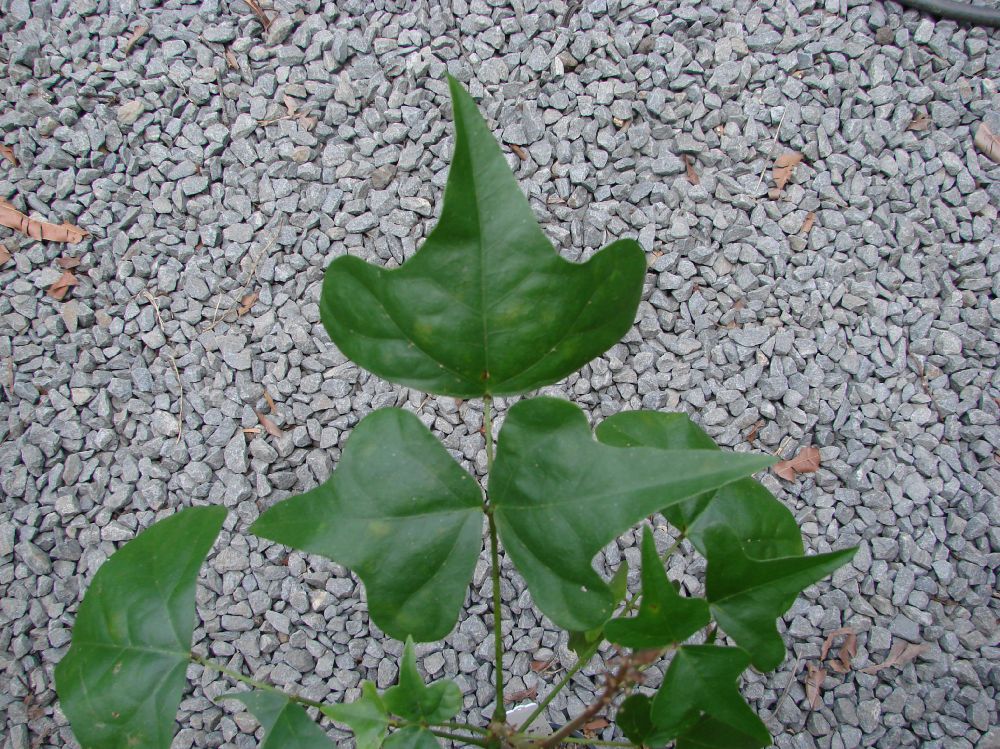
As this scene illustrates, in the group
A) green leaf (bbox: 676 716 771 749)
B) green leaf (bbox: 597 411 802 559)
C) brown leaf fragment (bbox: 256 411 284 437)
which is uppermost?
green leaf (bbox: 597 411 802 559)

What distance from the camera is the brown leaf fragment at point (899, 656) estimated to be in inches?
51.8

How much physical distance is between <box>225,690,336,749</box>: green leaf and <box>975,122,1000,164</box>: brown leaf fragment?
5.34ft

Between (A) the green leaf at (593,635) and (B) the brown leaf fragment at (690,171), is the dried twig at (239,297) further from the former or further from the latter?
(A) the green leaf at (593,635)

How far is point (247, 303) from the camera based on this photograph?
1.47 metres

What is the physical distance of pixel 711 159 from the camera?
1529 millimetres

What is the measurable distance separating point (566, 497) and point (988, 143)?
145 cm

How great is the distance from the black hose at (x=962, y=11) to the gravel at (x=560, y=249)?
3cm

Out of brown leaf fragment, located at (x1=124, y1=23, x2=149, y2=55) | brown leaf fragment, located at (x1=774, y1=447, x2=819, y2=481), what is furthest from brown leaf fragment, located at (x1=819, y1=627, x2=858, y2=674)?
brown leaf fragment, located at (x1=124, y1=23, x2=149, y2=55)

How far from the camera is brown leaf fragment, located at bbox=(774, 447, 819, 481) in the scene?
1.39m

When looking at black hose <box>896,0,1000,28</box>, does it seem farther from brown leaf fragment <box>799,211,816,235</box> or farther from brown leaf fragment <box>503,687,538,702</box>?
brown leaf fragment <box>503,687,538,702</box>

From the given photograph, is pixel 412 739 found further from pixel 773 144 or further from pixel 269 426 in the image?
pixel 773 144

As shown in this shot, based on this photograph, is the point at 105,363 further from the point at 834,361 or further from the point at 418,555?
the point at 834,361

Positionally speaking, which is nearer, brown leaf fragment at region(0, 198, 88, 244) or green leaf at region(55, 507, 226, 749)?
green leaf at region(55, 507, 226, 749)

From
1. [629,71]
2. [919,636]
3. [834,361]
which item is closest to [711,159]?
[629,71]
